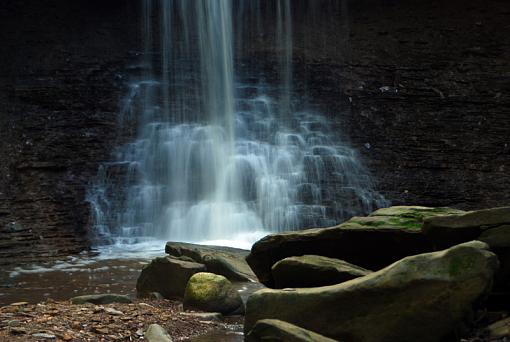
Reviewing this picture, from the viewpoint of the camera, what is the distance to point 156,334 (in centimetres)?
513

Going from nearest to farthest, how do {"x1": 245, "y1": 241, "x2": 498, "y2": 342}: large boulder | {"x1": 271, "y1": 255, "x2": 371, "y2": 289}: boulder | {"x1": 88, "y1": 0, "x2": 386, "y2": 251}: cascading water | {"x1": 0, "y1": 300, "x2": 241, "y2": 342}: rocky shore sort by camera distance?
{"x1": 245, "y1": 241, "x2": 498, "y2": 342}: large boulder, {"x1": 0, "y1": 300, "x2": 241, "y2": 342}: rocky shore, {"x1": 271, "y1": 255, "x2": 371, "y2": 289}: boulder, {"x1": 88, "y1": 0, "x2": 386, "y2": 251}: cascading water

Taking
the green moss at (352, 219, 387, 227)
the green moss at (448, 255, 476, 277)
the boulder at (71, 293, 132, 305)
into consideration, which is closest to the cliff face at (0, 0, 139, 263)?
the boulder at (71, 293, 132, 305)

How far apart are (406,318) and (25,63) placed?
57.8 feet

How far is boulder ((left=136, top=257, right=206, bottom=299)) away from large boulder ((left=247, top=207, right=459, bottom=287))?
1.01 metres

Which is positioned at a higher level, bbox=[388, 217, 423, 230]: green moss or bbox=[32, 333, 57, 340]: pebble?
bbox=[388, 217, 423, 230]: green moss

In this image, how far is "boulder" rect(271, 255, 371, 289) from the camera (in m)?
6.08

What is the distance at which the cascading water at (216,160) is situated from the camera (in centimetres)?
1446

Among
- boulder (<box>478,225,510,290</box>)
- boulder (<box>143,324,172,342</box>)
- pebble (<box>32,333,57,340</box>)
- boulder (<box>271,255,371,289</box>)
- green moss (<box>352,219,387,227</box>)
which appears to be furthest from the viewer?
green moss (<box>352,219,387,227</box>)

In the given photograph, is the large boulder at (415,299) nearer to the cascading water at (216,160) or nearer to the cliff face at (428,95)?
the cascading water at (216,160)

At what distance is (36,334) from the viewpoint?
4797mm

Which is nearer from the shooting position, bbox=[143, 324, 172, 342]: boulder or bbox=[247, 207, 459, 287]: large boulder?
bbox=[143, 324, 172, 342]: boulder

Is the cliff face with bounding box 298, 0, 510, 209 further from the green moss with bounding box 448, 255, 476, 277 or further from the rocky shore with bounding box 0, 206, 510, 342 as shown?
the green moss with bounding box 448, 255, 476, 277

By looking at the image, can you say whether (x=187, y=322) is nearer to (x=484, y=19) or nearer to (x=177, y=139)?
(x=177, y=139)

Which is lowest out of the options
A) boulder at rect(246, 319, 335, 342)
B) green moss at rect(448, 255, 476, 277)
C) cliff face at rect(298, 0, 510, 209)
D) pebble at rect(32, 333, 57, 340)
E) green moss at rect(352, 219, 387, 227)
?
pebble at rect(32, 333, 57, 340)
